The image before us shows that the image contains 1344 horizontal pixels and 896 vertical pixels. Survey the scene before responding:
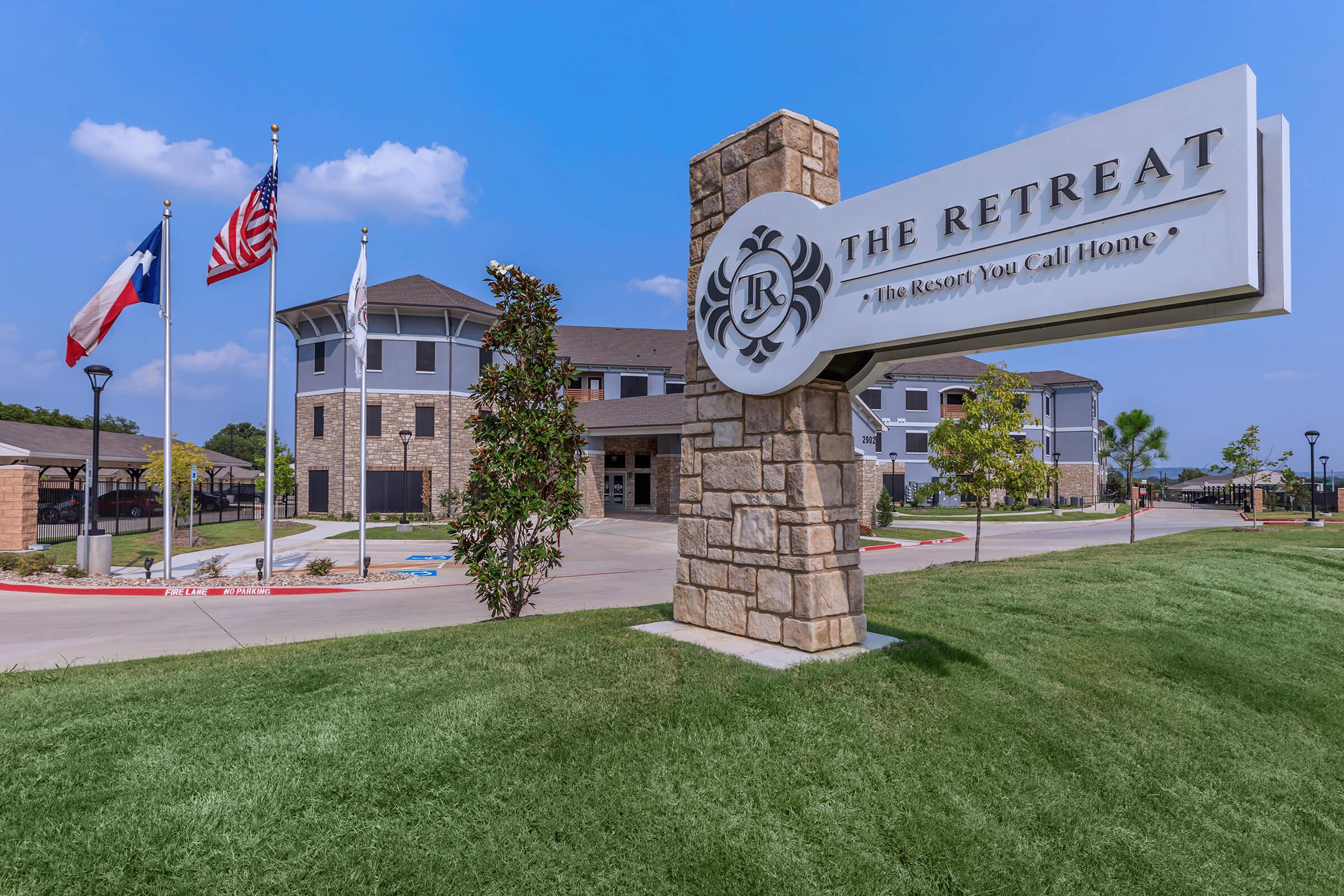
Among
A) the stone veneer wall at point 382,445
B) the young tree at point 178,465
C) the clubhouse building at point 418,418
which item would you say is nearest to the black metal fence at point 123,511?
the young tree at point 178,465

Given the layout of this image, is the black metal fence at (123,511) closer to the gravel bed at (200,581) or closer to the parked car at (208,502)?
the parked car at (208,502)

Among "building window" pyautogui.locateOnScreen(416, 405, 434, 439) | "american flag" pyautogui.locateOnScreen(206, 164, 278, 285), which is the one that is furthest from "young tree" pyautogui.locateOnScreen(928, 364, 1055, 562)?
"building window" pyautogui.locateOnScreen(416, 405, 434, 439)

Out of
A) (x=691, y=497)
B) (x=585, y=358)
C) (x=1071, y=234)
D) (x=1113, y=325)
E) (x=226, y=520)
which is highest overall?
(x=585, y=358)

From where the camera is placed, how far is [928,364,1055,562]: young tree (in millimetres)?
16797

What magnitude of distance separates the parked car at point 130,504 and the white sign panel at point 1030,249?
3618 cm

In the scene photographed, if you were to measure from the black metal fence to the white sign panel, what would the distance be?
24.3m

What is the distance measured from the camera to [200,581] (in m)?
14.9

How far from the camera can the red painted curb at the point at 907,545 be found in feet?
76.4

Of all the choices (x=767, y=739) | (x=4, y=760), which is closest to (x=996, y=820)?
(x=767, y=739)

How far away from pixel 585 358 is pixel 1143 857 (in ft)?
134

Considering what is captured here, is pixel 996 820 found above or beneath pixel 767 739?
beneath

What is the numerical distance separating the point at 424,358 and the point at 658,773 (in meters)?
33.6

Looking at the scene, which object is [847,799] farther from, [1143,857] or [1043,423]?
[1043,423]

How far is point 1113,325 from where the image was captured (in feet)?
15.5
